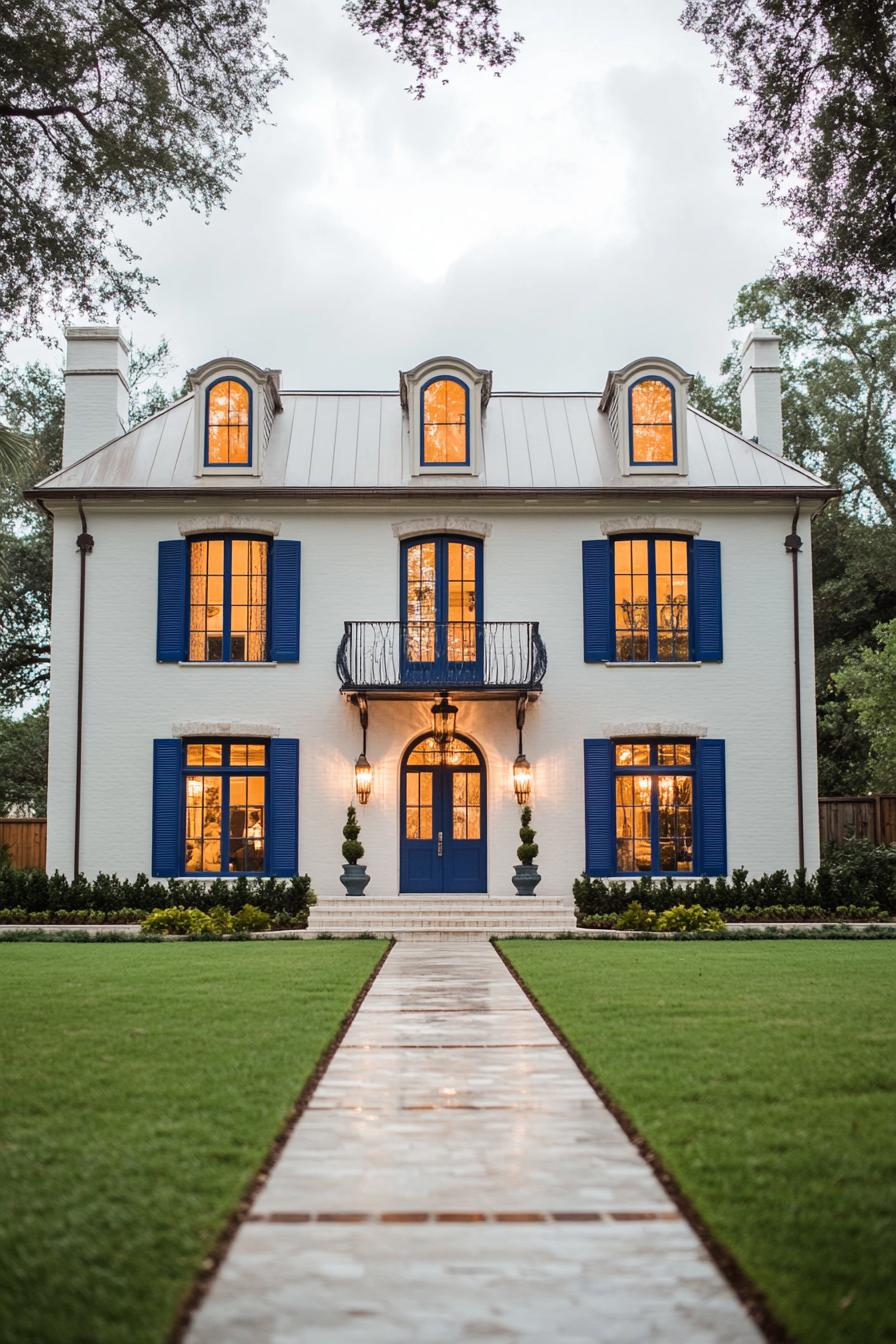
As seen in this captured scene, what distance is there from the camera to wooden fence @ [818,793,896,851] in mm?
→ 22078

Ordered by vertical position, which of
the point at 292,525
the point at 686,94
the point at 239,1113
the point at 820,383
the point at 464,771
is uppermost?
the point at 820,383

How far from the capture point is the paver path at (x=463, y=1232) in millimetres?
3146

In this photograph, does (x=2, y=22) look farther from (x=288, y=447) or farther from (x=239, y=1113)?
(x=288, y=447)

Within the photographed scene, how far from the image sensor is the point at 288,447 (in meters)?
19.9

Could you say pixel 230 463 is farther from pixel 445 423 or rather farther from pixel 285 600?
pixel 445 423

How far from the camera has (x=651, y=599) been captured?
18.8 metres

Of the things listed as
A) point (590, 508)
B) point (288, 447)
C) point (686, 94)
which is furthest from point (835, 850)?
point (686, 94)

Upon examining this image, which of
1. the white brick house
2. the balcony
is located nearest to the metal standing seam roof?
the white brick house

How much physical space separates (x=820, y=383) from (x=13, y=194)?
76.8 feet

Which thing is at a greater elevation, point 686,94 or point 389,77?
point 686,94

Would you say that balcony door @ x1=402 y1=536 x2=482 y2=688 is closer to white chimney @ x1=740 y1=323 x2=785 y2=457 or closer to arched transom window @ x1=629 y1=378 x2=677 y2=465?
arched transom window @ x1=629 y1=378 x2=677 y2=465

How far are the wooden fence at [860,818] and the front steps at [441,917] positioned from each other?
263 inches

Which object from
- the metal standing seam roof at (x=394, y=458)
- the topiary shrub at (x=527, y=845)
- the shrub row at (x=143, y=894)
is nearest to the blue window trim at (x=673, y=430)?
the metal standing seam roof at (x=394, y=458)

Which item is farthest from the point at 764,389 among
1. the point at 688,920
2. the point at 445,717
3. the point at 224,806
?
the point at 224,806
